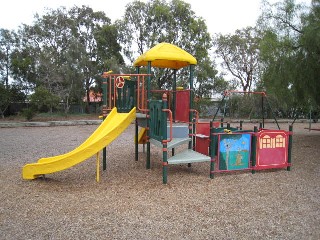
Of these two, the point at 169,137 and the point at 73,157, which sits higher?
the point at 169,137

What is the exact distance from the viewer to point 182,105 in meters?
6.43

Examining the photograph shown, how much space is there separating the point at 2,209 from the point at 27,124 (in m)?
13.5

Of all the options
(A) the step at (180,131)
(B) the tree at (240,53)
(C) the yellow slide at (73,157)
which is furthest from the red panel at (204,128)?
(B) the tree at (240,53)

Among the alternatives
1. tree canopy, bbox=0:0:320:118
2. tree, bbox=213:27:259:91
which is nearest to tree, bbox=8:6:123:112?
tree canopy, bbox=0:0:320:118

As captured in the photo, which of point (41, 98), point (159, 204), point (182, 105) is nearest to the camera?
point (159, 204)

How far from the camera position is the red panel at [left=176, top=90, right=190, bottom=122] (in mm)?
6191

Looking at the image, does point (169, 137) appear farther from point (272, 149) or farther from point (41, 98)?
point (41, 98)

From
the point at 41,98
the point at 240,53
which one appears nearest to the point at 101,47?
the point at 41,98

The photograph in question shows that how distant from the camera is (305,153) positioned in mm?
7812

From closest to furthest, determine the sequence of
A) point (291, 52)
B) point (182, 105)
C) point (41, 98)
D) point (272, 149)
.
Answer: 1. point (272, 149)
2. point (182, 105)
3. point (291, 52)
4. point (41, 98)

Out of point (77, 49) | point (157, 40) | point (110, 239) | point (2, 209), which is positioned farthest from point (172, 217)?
point (77, 49)

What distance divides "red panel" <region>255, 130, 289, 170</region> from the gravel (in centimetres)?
22

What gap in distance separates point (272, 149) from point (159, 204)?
3.06 meters

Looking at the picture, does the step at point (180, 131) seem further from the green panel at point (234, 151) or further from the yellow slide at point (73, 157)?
the yellow slide at point (73, 157)
